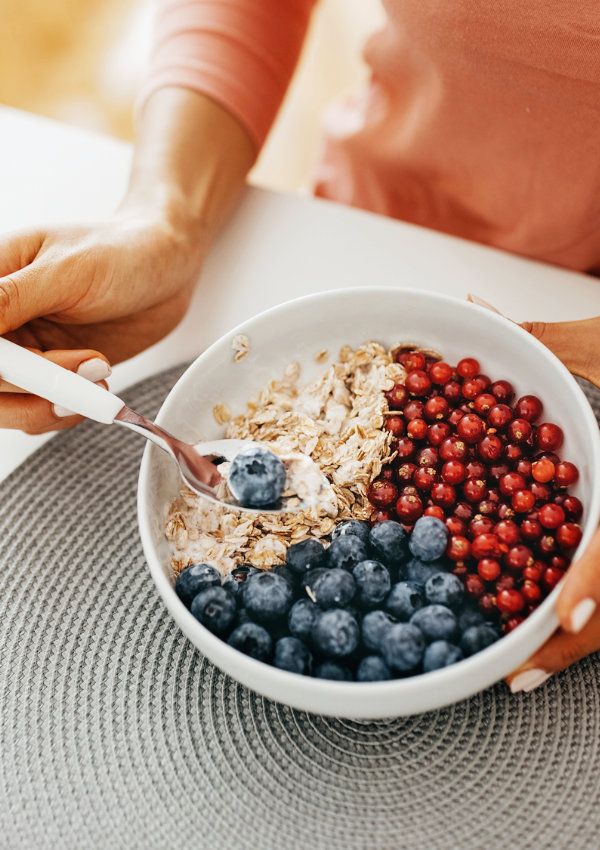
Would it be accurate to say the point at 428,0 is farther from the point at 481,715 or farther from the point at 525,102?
the point at 481,715

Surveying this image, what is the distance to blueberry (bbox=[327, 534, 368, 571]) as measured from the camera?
2.38 ft

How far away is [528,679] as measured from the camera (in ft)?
2.28

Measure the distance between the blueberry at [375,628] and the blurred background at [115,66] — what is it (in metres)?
1.62

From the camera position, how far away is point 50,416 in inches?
33.9

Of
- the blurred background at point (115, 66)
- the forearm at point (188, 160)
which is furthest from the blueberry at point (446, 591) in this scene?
Answer: the blurred background at point (115, 66)

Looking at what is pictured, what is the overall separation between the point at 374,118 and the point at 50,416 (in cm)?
61

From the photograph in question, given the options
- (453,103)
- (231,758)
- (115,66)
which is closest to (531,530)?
(231,758)

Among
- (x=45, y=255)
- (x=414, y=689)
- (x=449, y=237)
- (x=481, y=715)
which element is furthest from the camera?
(x=449, y=237)

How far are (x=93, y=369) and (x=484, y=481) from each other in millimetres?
405

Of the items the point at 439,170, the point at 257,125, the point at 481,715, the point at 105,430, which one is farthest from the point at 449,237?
the point at 481,715

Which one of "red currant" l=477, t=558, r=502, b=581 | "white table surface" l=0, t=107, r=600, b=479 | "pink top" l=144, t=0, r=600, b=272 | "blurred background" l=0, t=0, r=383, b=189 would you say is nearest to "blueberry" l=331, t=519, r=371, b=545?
"red currant" l=477, t=558, r=502, b=581

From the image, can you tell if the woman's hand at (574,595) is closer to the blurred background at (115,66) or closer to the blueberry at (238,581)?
the blueberry at (238,581)

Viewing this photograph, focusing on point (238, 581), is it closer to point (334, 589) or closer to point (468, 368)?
point (334, 589)

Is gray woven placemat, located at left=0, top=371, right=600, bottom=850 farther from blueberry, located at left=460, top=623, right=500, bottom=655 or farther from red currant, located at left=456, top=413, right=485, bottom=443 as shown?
red currant, located at left=456, top=413, right=485, bottom=443
